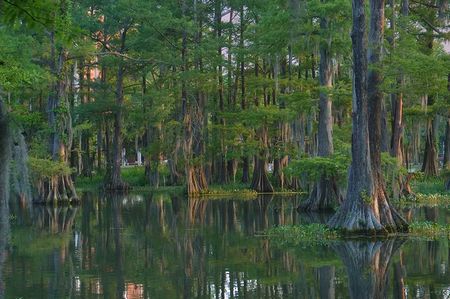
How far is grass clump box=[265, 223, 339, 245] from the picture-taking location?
15.1 metres

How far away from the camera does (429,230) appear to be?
1584cm

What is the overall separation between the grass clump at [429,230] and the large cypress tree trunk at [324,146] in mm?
5806

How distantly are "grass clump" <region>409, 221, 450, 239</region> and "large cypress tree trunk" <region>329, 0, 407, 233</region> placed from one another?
37 cm

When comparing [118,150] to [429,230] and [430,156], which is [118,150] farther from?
[429,230]

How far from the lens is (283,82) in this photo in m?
31.0

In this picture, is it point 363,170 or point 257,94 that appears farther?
point 257,94

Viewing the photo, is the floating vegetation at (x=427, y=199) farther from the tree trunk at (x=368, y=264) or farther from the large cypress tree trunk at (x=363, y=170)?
the tree trunk at (x=368, y=264)

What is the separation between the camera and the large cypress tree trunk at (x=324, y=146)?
22219 mm

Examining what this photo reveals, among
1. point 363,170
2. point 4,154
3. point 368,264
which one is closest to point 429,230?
point 363,170

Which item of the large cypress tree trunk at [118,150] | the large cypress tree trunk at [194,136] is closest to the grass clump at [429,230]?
the large cypress tree trunk at [194,136]

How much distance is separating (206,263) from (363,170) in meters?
4.83

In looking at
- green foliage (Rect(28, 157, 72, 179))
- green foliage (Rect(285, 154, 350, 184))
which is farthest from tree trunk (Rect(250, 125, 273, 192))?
green foliage (Rect(285, 154, 350, 184))

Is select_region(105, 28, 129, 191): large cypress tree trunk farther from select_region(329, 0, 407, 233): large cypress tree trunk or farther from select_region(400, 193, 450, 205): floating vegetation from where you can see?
select_region(329, 0, 407, 233): large cypress tree trunk

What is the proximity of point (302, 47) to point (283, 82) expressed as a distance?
8.52 metres
